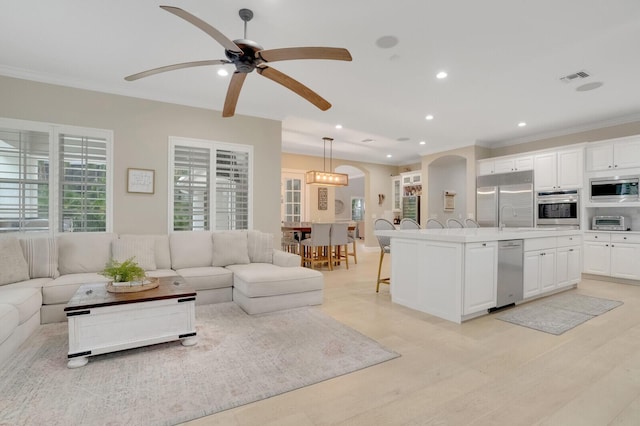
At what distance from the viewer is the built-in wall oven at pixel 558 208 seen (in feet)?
18.9

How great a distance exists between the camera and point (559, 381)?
213cm

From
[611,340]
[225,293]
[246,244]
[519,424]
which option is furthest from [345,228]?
[519,424]

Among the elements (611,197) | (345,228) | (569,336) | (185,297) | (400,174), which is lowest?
(569,336)

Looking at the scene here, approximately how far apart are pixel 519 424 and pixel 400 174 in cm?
861

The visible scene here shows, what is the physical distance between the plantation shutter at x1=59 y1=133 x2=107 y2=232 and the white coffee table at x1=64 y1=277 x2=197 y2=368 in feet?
5.58

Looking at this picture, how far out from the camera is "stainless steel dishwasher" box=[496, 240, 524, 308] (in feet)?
11.5

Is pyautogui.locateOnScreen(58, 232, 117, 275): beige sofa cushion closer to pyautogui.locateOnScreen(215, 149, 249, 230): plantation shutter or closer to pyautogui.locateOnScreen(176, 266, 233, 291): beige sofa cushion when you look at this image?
pyautogui.locateOnScreen(176, 266, 233, 291): beige sofa cushion

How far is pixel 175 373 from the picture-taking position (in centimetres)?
220

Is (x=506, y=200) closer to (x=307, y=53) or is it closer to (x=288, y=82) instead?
(x=288, y=82)

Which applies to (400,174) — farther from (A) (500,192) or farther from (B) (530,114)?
(B) (530,114)

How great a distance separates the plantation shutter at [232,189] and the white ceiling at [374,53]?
0.74 m

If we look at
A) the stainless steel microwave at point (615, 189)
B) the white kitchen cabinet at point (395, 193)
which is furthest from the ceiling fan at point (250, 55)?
the white kitchen cabinet at point (395, 193)

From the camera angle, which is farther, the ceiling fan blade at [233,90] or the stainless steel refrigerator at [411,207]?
the stainless steel refrigerator at [411,207]

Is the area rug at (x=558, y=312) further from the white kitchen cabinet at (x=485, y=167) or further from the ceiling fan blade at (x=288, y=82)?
the white kitchen cabinet at (x=485, y=167)
